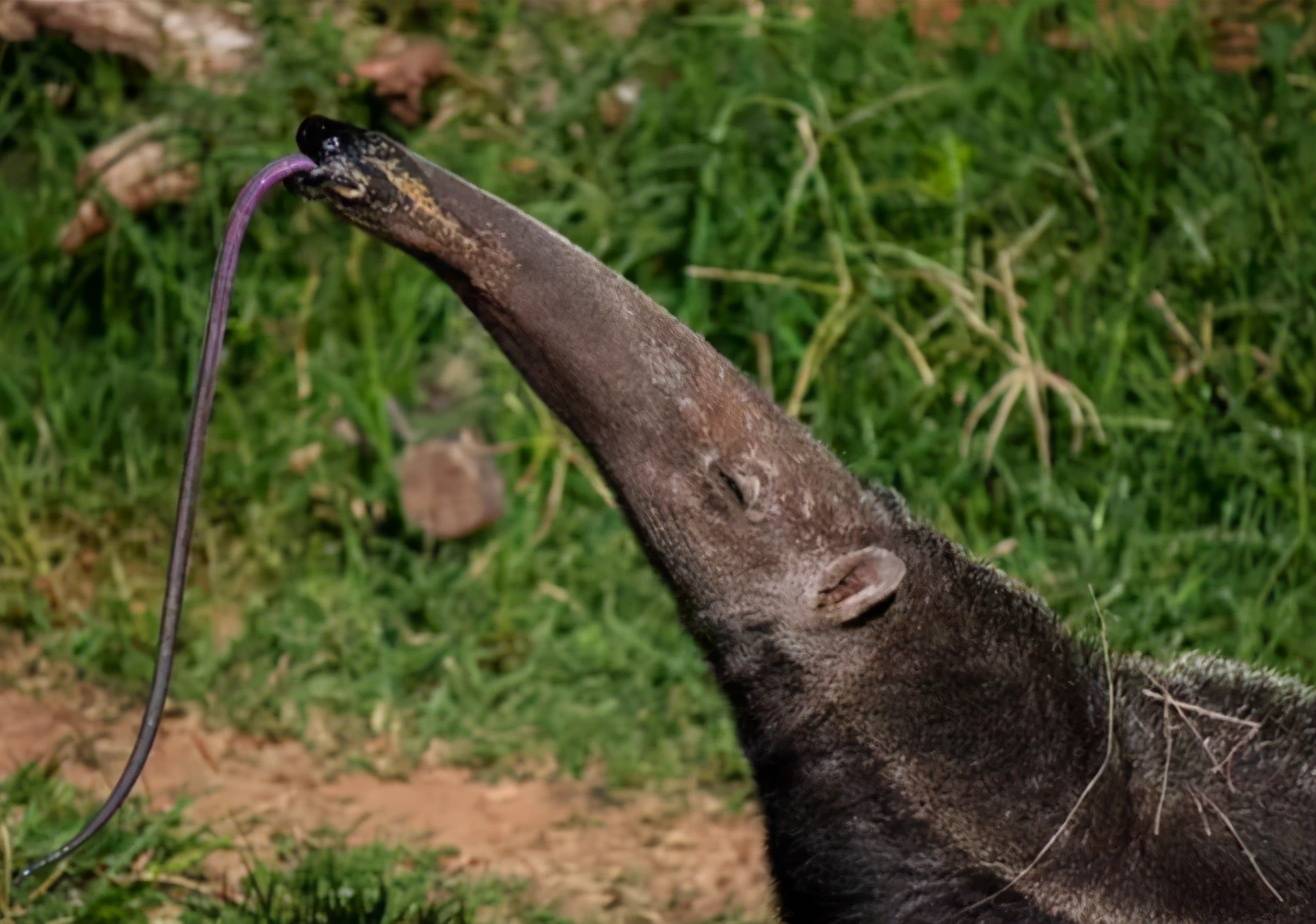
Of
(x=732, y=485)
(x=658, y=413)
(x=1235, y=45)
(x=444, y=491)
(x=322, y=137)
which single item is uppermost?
(x=322, y=137)

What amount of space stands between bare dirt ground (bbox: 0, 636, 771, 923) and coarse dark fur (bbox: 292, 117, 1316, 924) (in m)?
1.45

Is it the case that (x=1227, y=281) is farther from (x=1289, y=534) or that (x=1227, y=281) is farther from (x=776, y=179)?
(x=776, y=179)

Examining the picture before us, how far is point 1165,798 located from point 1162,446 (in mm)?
2532

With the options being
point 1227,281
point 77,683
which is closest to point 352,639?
point 77,683

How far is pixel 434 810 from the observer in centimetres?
494

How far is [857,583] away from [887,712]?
19cm

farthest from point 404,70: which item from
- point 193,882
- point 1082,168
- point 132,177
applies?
point 193,882

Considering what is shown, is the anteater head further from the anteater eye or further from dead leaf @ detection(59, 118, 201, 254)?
dead leaf @ detection(59, 118, 201, 254)

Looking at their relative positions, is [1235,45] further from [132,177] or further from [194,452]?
[194,452]

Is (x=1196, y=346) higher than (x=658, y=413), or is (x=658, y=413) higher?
(x=658, y=413)

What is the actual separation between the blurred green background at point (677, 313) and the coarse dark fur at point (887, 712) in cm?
198

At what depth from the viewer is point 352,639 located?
551cm

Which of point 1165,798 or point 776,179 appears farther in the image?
point 776,179

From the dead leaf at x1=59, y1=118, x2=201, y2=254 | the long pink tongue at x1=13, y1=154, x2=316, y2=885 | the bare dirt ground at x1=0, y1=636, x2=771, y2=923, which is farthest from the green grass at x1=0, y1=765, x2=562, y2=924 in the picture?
the dead leaf at x1=59, y1=118, x2=201, y2=254
